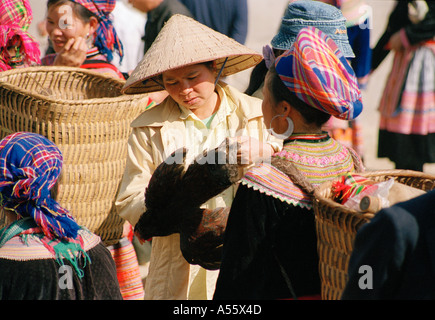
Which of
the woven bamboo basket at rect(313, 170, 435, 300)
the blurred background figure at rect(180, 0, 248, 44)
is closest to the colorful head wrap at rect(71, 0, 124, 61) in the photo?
the blurred background figure at rect(180, 0, 248, 44)

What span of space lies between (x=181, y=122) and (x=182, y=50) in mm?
330

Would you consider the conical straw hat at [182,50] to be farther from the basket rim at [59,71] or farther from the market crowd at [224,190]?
the basket rim at [59,71]

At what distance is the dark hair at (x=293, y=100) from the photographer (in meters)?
2.23

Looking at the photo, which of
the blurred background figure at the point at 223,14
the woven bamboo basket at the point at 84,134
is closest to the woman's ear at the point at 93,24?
the woven bamboo basket at the point at 84,134

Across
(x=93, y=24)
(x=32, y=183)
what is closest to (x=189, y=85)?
(x=32, y=183)

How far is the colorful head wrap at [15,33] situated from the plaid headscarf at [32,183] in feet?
5.77

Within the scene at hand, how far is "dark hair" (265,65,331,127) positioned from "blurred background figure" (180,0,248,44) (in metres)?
2.97

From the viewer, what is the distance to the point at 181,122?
9.60ft

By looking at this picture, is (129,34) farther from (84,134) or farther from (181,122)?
(181,122)

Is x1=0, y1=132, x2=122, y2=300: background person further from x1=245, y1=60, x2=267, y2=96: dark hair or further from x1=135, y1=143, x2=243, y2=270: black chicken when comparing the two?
x1=245, y1=60, x2=267, y2=96: dark hair

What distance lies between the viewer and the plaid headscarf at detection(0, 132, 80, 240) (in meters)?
2.25

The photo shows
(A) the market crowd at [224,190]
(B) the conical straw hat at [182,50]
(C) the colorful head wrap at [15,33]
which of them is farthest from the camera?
(C) the colorful head wrap at [15,33]

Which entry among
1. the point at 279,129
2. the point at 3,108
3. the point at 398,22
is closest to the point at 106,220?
the point at 3,108

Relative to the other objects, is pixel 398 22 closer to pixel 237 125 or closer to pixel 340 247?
pixel 237 125
